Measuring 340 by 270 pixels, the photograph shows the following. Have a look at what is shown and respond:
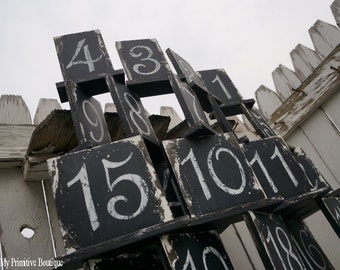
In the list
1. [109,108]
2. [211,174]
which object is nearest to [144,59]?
[211,174]

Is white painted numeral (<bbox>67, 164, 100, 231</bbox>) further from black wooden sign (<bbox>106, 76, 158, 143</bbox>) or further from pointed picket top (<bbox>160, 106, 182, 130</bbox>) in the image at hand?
pointed picket top (<bbox>160, 106, 182, 130</bbox>)

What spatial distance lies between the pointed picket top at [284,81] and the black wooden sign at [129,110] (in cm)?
146

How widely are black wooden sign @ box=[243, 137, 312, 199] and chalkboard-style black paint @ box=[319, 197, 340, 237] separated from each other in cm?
9

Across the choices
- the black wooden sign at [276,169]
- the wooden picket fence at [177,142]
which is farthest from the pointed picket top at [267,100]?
the black wooden sign at [276,169]

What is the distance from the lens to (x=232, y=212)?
0.86 metres

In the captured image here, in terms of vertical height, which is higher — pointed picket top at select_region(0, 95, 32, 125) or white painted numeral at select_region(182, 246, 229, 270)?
pointed picket top at select_region(0, 95, 32, 125)

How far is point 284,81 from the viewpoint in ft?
7.75

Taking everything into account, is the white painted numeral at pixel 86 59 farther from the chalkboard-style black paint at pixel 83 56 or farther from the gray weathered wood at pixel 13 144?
the gray weathered wood at pixel 13 144

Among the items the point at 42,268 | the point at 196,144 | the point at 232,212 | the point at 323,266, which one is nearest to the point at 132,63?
the point at 196,144

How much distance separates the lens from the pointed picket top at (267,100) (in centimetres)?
228

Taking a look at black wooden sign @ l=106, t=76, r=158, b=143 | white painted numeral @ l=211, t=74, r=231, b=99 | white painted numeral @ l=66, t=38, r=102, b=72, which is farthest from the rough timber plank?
white painted numeral @ l=66, t=38, r=102, b=72

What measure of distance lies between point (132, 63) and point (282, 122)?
1.25 metres

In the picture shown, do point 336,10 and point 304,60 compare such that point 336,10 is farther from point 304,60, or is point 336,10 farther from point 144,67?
point 144,67

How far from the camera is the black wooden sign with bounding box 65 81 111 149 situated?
3.20ft
